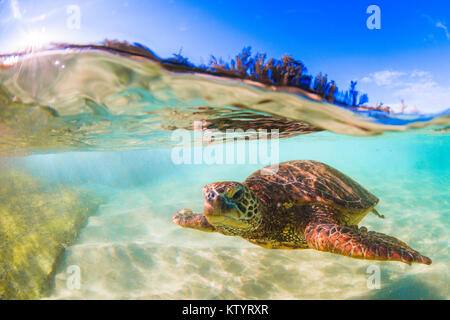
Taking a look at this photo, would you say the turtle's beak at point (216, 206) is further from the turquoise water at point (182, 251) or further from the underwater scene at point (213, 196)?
the turquoise water at point (182, 251)

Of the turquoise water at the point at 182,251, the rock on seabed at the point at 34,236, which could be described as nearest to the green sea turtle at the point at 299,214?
the turquoise water at the point at 182,251

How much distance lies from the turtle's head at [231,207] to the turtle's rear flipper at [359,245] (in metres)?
1.08

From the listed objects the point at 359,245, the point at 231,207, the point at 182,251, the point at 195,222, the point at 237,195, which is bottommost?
the point at 182,251

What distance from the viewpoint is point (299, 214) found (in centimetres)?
439

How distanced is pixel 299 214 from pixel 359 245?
4.60 ft

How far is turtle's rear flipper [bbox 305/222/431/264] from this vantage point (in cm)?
287

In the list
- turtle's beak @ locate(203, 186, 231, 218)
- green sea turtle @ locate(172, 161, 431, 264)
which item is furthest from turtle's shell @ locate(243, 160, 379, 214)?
turtle's beak @ locate(203, 186, 231, 218)

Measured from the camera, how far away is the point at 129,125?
8477 mm

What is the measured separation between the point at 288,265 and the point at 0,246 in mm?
7345

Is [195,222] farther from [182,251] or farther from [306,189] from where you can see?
[306,189]

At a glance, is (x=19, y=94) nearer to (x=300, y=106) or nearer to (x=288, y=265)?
(x=300, y=106)

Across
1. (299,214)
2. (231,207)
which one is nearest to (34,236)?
(231,207)

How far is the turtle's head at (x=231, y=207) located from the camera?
330 centimetres
